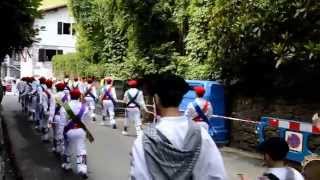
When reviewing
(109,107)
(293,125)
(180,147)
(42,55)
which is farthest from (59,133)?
(42,55)

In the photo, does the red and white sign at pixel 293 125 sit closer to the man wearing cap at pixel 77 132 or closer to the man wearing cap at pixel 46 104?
the man wearing cap at pixel 77 132

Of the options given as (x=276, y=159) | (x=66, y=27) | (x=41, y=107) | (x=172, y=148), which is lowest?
(x=41, y=107)

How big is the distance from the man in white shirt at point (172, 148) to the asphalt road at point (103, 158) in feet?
26.0

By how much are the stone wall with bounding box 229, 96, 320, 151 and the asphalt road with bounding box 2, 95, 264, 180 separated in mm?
438

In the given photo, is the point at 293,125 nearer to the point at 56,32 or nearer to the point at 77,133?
the point at 77,133

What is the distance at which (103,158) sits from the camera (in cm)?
1452

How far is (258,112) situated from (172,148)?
37.8ft

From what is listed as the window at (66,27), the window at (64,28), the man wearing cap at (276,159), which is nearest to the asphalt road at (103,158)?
the man wearing cap at (276,159)

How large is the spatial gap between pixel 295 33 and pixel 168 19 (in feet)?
35.7

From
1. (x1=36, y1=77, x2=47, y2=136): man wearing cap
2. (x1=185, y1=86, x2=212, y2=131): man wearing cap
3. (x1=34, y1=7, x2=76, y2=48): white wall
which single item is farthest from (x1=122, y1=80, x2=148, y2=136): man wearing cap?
(x1=34, y1=7, x2=76, y2=48): white wall

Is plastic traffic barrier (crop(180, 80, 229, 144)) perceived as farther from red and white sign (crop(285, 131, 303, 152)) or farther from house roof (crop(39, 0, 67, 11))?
house roof (crop(39, 0, 67, 11))

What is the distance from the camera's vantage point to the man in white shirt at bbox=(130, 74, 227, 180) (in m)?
3.98

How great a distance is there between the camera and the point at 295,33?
518 inches

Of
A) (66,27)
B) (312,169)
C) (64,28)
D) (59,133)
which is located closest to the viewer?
(312,169)
